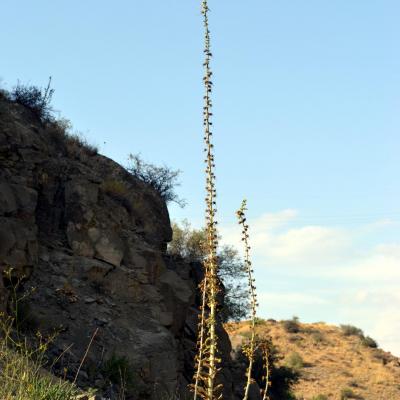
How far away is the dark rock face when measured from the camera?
13812 millimetres

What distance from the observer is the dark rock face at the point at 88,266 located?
45.3ft

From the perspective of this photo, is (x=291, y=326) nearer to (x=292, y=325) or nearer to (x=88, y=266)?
(x=292, y=325)

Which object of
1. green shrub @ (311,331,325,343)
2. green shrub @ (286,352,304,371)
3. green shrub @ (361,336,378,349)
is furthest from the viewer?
green shrub @ (311,331,325,343)

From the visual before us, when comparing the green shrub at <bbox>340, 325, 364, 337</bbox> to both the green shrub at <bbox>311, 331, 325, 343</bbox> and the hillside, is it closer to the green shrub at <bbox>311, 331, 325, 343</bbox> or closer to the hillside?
the hillside

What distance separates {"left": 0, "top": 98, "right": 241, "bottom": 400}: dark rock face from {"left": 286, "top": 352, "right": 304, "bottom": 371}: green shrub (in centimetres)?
2923

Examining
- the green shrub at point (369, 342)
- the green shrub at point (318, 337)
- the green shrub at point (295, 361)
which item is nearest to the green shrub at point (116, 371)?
the green shrub at point (295, 361)

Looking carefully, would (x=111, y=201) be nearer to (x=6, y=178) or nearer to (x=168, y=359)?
(x=6, y=178)

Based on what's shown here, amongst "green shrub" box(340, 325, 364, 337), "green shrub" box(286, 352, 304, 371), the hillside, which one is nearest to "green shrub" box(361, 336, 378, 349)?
the hillside

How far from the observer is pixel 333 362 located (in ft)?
172

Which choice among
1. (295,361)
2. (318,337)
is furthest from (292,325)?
(295,361)

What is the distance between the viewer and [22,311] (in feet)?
42.1

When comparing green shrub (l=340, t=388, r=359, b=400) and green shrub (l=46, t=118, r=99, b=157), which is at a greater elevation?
green shrub (l=46, t=118, r=99, b=157)

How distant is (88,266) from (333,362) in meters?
41.7

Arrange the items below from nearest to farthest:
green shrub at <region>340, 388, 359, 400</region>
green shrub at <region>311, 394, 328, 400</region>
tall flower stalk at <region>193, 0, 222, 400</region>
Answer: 1. tall flower stalk at <region>193, 0, 222, 400</region>
2. green shrub at <region>311, 394, 328, 400</region>
3. green shrub at <region>340, 388, 359, 400</region>
